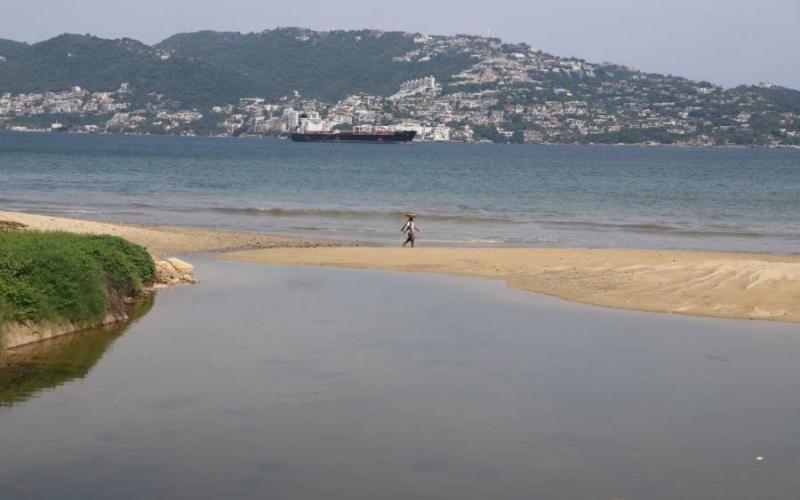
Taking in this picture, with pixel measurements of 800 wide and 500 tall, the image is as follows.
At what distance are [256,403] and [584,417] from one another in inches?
154

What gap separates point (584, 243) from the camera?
3841 centimetres

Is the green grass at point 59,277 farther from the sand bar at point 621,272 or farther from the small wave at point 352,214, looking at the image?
the small wave at point 352,214

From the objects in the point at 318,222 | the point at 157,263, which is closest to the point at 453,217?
the point at 318,222

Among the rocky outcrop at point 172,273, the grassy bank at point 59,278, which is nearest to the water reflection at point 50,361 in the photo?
the grassy bank at point 59,278

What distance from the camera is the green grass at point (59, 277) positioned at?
17.6 m

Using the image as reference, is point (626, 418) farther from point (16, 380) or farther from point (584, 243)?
point (584, 243)

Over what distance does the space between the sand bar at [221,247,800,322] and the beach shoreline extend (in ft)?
0.07

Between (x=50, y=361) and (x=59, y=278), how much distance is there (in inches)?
83.7

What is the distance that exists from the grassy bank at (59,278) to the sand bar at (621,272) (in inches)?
348

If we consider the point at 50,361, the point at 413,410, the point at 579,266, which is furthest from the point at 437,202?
the point at 413,410

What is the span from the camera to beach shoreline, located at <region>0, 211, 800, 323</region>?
2288 centimetres

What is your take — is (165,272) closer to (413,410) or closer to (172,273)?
(172,273)

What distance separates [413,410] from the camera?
552 inches

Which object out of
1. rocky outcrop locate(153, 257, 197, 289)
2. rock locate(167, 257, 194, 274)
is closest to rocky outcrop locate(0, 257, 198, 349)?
rocky outcrop locate(153, 257, 197, 289)
